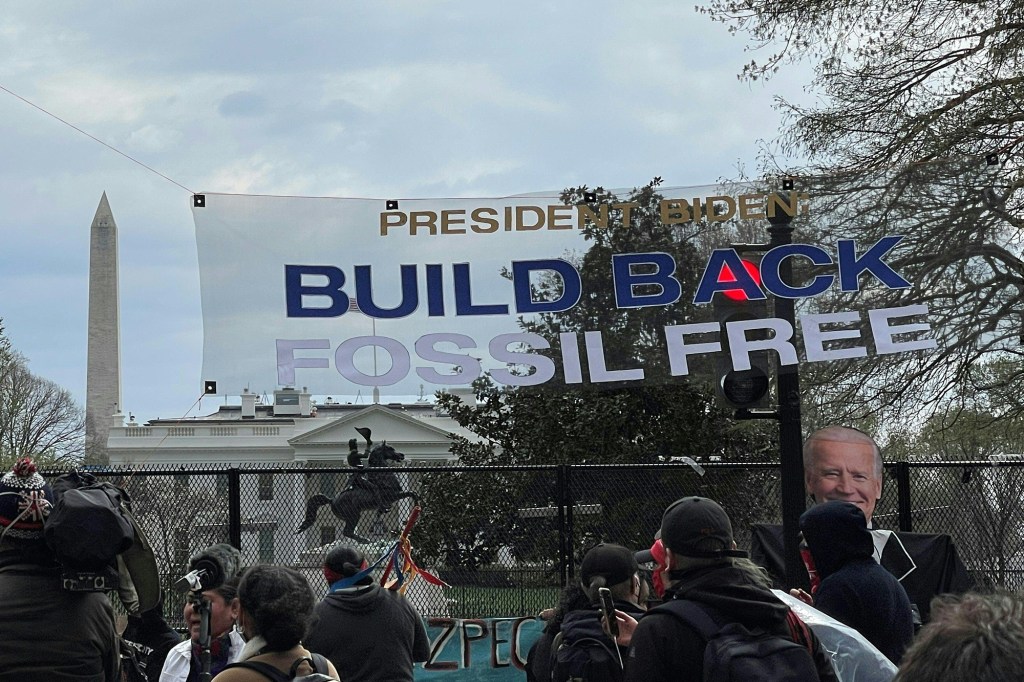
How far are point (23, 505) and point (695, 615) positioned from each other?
8.68ft

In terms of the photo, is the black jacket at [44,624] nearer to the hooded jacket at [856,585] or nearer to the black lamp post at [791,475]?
the hooded jacket at [856,585]

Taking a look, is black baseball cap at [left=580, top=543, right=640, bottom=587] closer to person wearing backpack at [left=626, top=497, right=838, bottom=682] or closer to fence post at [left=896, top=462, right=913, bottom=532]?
person wearing backpack at [left=626, top=497, right=838, bottom=682]

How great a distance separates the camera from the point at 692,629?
3.34 m

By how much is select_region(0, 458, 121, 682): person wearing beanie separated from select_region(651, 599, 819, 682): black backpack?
241cm

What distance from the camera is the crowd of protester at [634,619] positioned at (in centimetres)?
321

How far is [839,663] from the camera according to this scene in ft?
11.4

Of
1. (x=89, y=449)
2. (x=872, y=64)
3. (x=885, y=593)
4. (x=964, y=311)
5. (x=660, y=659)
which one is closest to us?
(x=660, y=659)

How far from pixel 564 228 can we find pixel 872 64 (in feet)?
19.8

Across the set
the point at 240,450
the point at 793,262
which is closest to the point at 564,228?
the point at 793,262

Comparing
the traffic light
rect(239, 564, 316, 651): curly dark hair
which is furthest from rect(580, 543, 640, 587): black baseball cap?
the traffic light

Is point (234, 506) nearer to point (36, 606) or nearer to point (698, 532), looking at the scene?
point (36, 606)

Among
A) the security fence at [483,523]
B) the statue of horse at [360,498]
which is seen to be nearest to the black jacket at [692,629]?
the security fence at [483,523]

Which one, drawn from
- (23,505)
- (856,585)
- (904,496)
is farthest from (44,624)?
(904,496)

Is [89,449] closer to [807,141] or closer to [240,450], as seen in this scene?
[240,450]
